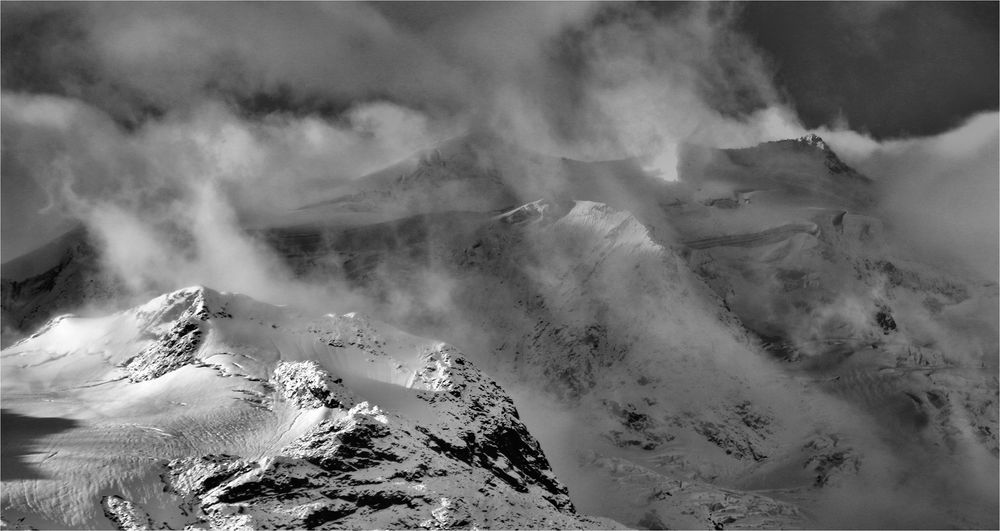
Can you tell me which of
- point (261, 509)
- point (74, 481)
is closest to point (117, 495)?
point (74, 481)

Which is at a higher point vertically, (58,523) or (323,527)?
(323,527)

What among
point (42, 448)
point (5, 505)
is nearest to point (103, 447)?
point (42, 448)

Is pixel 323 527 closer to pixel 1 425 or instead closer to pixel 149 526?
pixel 149 526

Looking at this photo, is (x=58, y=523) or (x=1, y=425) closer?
(x=58, y=523)

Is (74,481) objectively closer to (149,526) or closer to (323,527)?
(149,526)

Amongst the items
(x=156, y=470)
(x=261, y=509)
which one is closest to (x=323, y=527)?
(x=261, y=509)

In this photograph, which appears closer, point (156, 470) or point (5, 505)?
point (5, 505)

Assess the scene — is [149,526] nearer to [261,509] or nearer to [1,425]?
[261,509]

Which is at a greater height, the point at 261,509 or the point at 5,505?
the point at 261,509
